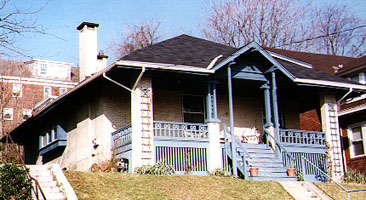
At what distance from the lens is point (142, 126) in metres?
18.0

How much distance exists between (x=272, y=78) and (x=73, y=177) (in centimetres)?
910

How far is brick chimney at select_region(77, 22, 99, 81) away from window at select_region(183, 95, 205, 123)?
4456 mm

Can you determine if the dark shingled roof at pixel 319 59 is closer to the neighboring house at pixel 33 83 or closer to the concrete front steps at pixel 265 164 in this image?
the concrete front steps at pixel 265 164

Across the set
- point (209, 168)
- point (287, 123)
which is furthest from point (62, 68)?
point (209, 168)

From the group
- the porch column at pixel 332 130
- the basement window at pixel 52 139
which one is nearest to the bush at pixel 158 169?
the porch column at pixel 332 130

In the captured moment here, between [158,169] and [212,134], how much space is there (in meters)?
3.02

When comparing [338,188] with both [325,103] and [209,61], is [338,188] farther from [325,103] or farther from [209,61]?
[209,61]

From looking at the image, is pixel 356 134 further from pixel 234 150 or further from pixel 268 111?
pixel 234 150

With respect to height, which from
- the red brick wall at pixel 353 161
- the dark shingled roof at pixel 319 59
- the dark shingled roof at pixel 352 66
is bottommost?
the red brick wall at pixel 353 161

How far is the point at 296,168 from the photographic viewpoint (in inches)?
776

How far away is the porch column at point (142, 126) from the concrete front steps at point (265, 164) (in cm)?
337

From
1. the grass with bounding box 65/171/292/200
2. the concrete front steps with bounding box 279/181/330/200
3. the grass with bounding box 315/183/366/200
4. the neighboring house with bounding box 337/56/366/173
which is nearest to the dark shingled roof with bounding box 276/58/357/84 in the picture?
the neighboring house with bounding box 337/56/366/173

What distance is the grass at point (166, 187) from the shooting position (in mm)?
13750

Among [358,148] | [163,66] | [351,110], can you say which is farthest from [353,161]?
[163,66]
